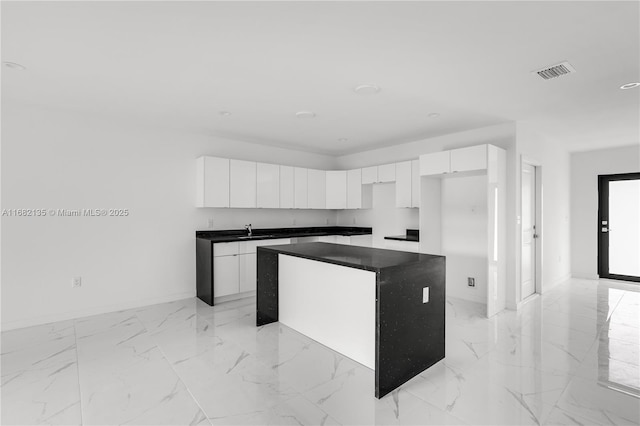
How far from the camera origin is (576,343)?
10.5 ft

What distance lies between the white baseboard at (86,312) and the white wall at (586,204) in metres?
7.25

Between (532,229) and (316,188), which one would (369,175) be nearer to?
(316,188)

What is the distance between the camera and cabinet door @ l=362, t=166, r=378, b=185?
5.85 metres

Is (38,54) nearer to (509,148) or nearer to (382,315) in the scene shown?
(382,315)

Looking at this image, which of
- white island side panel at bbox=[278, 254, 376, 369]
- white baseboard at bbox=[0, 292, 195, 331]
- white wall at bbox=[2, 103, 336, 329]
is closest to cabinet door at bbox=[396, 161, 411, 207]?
Result: white island side panel at bbox=[278, 254, 376, 369]

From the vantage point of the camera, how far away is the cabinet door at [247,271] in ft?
15.7

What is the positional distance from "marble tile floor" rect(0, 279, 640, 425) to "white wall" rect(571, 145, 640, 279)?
9.94ft

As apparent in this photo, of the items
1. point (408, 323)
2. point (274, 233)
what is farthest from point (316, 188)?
point (408, 323)

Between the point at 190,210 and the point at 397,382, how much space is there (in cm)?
374

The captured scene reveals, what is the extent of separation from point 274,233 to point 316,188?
1.15 meters

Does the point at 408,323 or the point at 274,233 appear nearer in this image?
the point at 408,323

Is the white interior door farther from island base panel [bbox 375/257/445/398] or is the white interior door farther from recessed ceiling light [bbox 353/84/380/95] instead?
recessed ceiling light [bbox 353/84/380/95]

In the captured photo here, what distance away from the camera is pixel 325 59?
2.57 meters

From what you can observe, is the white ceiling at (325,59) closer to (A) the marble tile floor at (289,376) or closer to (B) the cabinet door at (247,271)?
(B) the cabinet door at (247,271)
